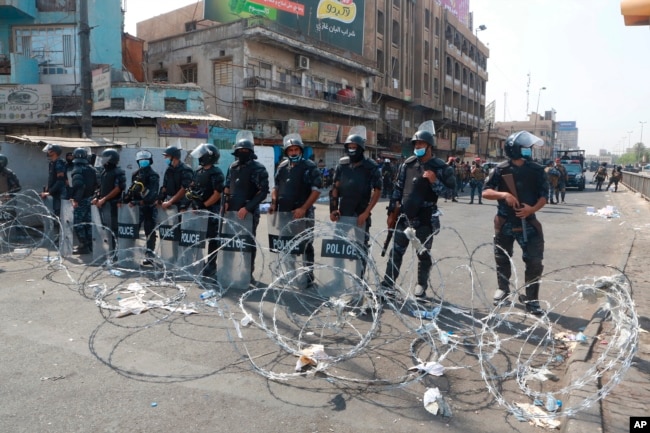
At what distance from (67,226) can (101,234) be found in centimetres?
93

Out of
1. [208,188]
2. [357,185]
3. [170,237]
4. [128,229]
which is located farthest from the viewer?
[128,229]

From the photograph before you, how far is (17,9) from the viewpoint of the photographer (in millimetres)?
17797

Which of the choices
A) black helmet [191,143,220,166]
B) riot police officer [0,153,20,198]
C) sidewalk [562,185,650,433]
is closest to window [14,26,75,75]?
riot police officer [0,153,20,198]

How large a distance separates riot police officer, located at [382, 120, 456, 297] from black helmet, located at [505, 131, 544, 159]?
26.8 inches

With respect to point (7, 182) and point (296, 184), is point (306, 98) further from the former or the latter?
point (296, 184)

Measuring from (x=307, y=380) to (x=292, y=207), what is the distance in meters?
2.93

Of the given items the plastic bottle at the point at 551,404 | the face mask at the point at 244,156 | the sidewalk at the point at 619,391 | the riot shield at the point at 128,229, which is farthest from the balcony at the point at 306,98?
the plastic bottle at the point at 551,404

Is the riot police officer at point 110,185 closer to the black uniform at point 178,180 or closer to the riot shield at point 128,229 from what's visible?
the riot shield at point 128,229

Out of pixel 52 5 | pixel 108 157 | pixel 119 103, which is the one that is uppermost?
pixel 52 5

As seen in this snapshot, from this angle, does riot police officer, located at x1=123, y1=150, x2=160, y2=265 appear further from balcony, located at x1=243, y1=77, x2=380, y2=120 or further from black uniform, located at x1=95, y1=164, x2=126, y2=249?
balcony, located at x1=243, y1=77, x2=380, y2=120

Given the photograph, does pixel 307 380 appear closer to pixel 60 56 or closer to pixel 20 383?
pixel 20 383

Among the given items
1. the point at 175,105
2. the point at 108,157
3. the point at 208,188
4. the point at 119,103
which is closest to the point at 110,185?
the point at 108,157

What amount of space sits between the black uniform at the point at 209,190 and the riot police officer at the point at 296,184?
1016 millimetres

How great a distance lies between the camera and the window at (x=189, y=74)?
24906 mm
